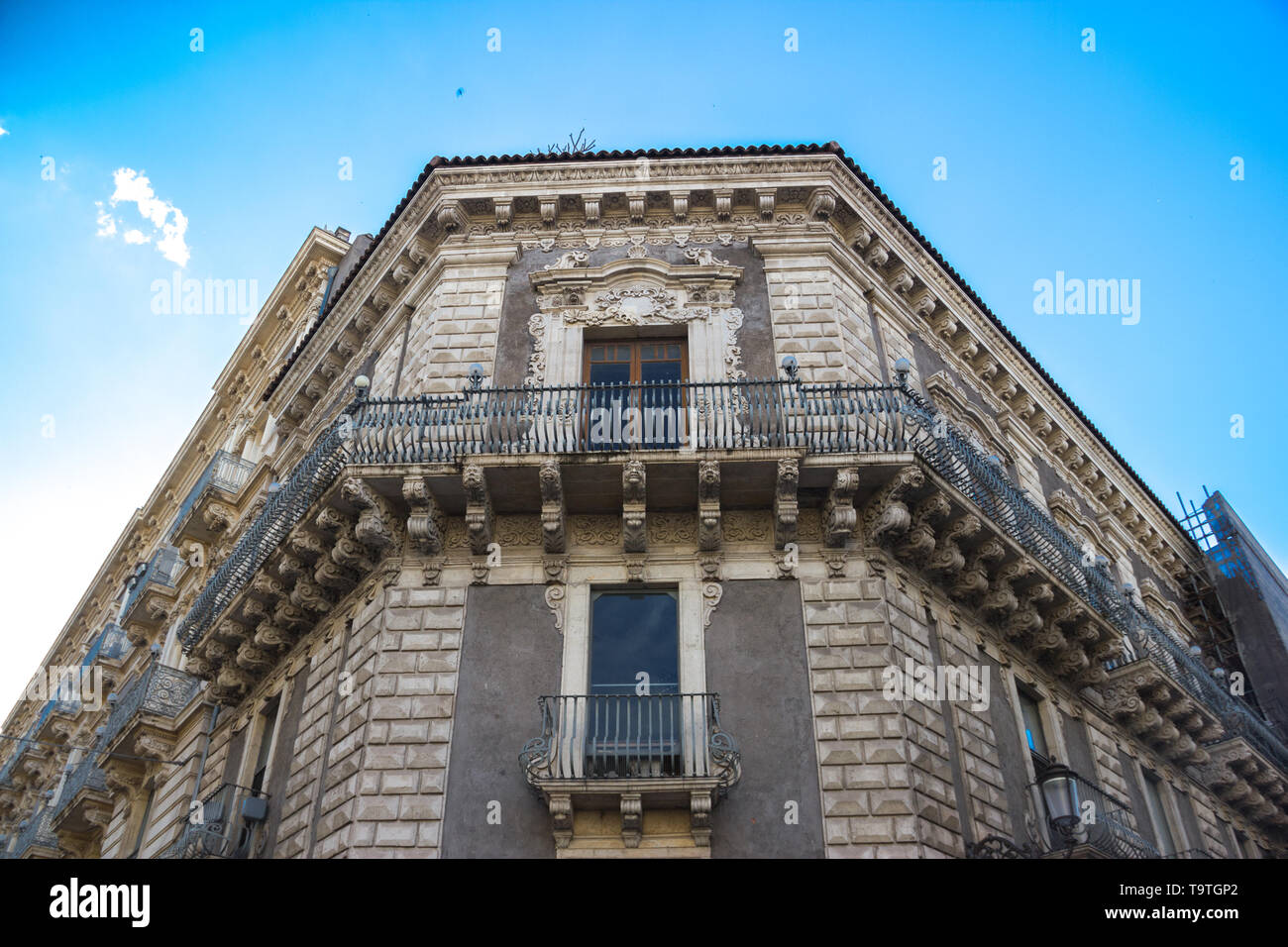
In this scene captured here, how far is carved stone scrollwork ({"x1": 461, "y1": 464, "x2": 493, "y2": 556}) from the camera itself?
40.3 ft

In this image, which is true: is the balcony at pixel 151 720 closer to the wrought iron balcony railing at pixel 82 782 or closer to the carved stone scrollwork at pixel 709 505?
the wrought iron balcony railing at pixel 82 782

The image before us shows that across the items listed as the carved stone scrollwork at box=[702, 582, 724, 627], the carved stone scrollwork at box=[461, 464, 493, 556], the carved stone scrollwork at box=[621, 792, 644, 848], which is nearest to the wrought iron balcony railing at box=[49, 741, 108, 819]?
the carved stone scrollwork at box=[461, 464, 493, 556]

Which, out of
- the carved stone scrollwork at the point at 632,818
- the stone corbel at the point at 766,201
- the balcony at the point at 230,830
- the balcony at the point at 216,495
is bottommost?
the carved stone scrollwork at the point at 632,818

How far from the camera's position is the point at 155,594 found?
2200cm

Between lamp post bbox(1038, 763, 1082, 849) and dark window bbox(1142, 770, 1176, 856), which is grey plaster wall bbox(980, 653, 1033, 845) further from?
dark window bbox(1142, 770, 1176, 856)

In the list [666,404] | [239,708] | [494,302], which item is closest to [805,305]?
[666,404]

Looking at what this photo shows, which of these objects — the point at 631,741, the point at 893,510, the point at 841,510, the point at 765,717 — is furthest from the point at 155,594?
the point at 893,510

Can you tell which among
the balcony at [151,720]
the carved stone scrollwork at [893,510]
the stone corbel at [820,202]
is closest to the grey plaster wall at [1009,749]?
the carved stone scrollwork at [893,510]

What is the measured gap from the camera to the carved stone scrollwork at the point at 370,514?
12.5 m

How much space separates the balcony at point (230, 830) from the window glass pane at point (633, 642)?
451 cm

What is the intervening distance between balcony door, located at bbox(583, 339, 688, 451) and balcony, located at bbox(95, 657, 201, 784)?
30.9ft

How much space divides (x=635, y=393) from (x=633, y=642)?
3535mm

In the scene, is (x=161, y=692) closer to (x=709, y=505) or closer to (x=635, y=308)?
(x=635, y=308)

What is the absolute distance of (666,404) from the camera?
13836mm
